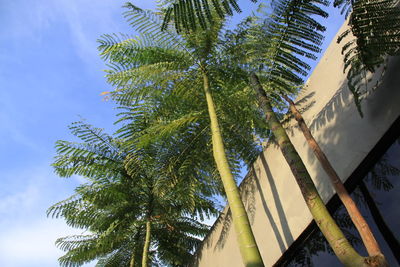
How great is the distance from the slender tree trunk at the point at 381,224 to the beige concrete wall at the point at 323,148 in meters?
0.26

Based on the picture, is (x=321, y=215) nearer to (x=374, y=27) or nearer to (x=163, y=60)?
(x=374, y=27)

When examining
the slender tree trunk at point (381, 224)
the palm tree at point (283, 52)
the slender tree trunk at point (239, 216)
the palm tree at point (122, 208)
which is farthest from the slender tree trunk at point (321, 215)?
the palm tree at point (122, 208)

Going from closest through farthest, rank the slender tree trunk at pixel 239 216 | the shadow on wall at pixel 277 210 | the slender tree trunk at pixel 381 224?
the slender tree trunk at pixel 381 224
the slender tree trunk at pixel 239 216
the shadow on wall at pixel 277 210

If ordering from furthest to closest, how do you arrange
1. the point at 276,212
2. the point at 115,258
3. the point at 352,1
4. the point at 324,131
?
1. the point at 115,258
2. the point at 276,212
3. the point at 324,131
4. the point at 352,1

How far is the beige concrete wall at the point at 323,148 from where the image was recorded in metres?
3.16

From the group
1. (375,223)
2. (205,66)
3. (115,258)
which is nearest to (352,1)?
(375,223)

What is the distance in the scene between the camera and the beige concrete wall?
10.4 feet

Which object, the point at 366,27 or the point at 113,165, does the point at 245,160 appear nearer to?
the point at 113,165

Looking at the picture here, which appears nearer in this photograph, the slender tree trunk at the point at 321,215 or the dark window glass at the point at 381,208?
the slender tree trunk at the point at 321,215

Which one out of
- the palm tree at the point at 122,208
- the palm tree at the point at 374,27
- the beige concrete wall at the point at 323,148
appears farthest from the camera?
the palm tree at the point at 122,208

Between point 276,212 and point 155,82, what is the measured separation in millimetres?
3131

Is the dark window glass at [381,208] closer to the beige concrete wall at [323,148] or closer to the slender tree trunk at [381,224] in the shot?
the slender tree trunk at [381,224]

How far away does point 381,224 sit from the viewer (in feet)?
9.89

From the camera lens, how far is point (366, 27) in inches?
107
